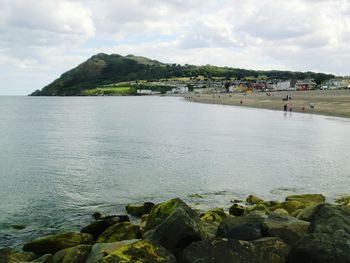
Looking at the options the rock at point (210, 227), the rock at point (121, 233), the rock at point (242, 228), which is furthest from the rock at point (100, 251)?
the rock at point (210, 227)

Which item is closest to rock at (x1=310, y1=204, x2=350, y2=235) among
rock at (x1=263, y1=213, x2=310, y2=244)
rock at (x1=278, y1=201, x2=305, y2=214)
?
rock at (x1=263, y1=213, x2=310, y2=244)

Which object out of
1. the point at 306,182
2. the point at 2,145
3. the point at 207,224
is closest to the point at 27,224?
the point at 207,224

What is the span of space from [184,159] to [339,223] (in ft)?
79.8

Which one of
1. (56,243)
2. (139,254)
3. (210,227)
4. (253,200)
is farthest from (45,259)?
(253,200)

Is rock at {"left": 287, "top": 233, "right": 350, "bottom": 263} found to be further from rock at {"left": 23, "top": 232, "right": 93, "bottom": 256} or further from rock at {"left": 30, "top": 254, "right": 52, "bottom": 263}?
rock at {"left": 23, "top": 232, "right": 93, "bottom": 256}

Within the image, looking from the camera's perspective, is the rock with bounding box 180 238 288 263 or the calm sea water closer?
the rock with bounding box 180 238 288 263

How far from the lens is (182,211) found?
1135 centimetres

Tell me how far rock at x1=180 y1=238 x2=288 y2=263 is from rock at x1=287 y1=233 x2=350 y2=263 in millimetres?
456

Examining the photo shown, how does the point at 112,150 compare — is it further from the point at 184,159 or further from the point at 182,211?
the point at 182,211

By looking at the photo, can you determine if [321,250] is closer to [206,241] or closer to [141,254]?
[206,241]

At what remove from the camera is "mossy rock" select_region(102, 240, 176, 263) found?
357 inches

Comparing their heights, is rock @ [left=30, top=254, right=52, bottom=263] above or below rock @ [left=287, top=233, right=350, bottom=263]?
below

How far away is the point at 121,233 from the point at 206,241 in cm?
487

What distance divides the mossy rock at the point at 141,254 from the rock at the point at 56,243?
4.82 meters
